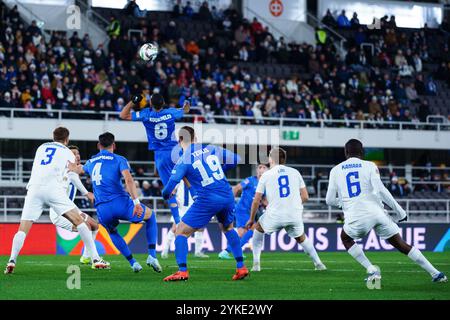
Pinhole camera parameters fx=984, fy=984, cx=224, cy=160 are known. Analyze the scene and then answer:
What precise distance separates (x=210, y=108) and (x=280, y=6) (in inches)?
482

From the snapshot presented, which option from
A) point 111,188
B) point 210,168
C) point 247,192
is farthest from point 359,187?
point 247,192

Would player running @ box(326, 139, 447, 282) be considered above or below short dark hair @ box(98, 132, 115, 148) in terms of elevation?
below

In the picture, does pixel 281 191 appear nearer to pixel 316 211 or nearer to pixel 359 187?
pixel 359 187

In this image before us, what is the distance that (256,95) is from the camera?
3856cm

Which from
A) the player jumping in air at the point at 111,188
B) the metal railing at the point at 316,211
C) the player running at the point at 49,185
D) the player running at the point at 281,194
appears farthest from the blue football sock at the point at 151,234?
the metal railing at the point at 316,211

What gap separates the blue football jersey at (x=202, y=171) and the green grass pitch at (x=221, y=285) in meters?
1.33

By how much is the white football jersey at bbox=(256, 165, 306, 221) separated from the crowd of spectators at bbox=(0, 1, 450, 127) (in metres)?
15.9

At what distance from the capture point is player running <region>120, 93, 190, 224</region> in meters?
18.1

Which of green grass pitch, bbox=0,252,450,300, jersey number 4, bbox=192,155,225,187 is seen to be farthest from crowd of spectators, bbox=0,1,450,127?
jersey number 4, bbox=192,155,225,187

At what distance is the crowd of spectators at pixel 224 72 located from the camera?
34750 mm

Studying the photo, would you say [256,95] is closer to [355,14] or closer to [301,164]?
[301,164]

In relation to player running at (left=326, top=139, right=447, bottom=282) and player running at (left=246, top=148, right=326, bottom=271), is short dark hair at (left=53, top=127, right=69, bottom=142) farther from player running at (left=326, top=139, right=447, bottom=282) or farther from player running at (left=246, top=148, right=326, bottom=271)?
player running at (left=326, top=139, right=447, bottom=282)

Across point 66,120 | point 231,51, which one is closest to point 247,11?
point 231,51

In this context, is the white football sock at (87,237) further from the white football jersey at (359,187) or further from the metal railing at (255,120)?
the metal railing at (255,120)
